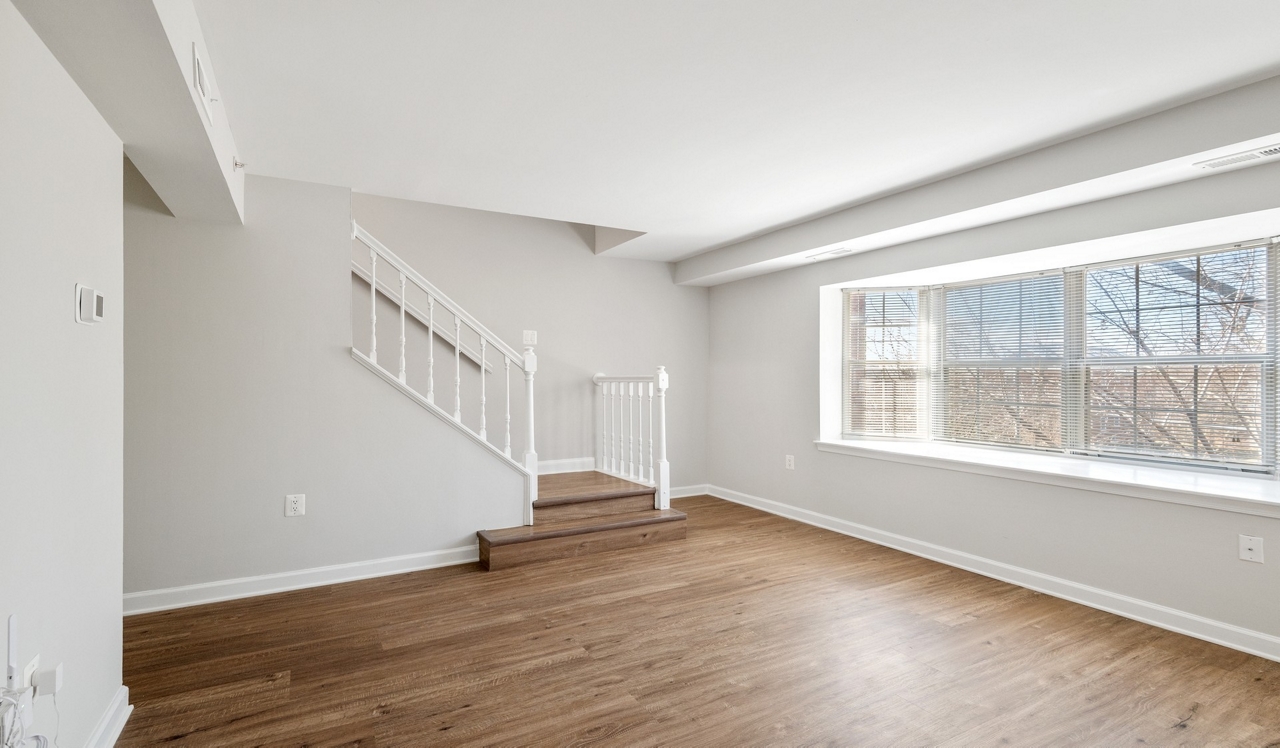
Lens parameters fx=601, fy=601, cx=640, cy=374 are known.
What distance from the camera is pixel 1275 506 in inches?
102

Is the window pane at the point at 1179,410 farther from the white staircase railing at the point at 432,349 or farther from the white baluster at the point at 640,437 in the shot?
the white staircase railing at the point at 432,349

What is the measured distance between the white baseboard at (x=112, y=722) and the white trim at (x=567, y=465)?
333 centimetres

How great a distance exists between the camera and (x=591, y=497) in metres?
4.42

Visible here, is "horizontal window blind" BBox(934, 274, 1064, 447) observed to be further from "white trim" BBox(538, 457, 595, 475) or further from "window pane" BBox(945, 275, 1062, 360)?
"white trim" BBox(538, 457, 595, 475)

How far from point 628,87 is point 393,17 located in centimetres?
87

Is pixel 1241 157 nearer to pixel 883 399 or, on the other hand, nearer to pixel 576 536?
pixel 883 399

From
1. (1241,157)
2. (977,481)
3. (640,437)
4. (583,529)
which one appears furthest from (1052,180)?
(583,529)

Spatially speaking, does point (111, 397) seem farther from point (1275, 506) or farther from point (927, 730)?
point (1275, 506)

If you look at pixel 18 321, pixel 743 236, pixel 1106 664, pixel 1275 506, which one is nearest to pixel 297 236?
pixel 18 321

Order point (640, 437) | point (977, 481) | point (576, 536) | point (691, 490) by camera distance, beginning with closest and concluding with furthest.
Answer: point (977, 481), point (576, 536), point (640, 437), point (691, 490)

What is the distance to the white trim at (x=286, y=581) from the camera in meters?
3.14

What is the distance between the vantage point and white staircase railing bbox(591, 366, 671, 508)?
501 centimetres

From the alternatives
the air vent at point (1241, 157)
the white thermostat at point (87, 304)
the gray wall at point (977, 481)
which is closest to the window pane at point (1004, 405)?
the gray wall at point (977, 481)

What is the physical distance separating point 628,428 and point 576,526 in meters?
1.44
